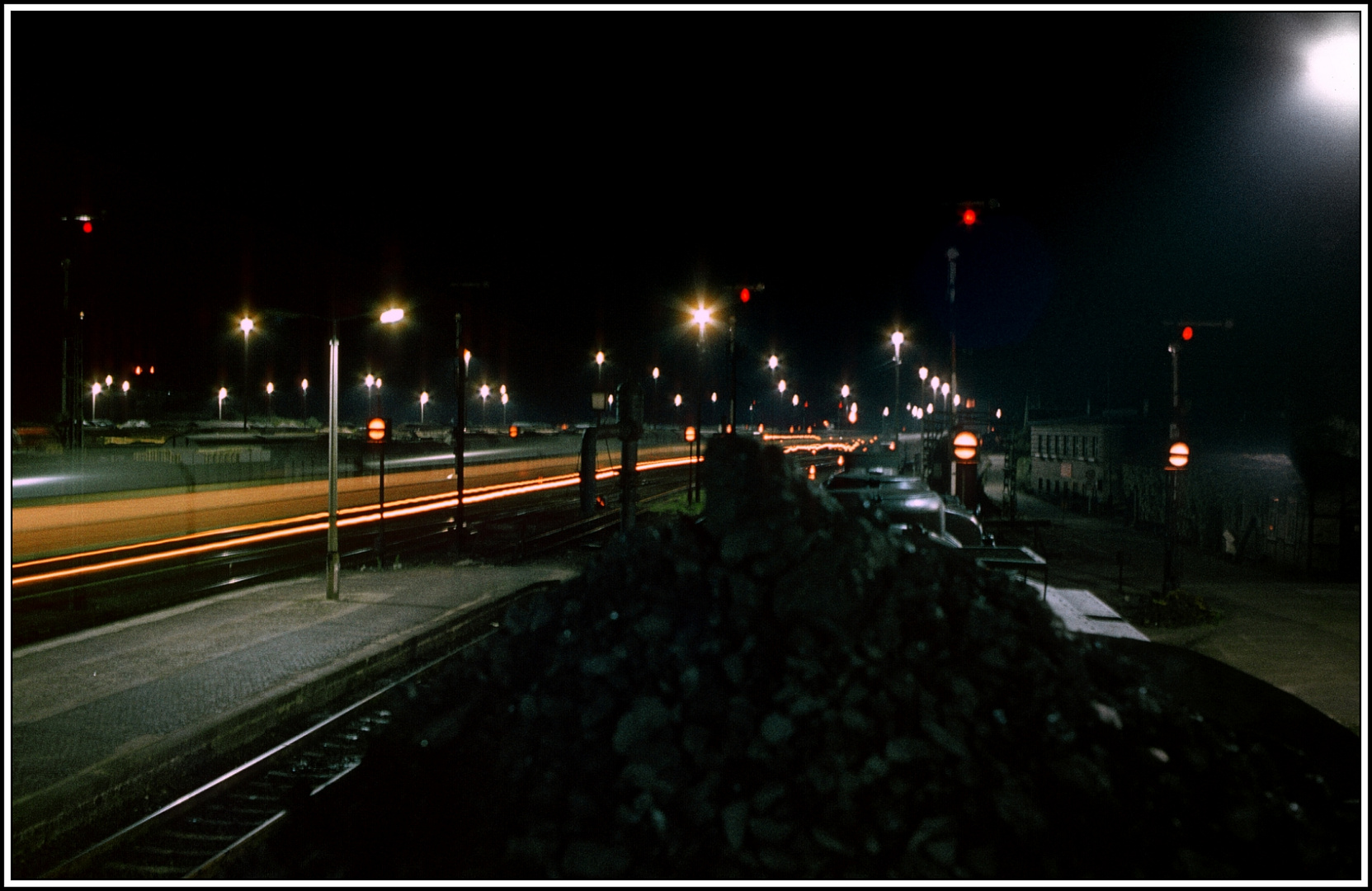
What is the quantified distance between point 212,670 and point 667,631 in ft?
24.0

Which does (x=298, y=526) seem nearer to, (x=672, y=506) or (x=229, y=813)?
(x=672, y=506)

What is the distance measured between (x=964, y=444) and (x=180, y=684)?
1278 cm

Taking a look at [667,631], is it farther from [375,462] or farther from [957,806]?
[375,462]

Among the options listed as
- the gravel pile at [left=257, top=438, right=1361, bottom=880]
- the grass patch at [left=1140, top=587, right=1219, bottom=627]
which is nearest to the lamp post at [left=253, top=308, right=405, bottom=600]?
the gravel pile at [left=257, top=438, right=1361, bottom=880]

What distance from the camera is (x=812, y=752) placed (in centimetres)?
504

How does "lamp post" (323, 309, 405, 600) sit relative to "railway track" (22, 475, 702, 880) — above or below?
above

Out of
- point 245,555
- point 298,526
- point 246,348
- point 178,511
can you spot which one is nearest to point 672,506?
point 298,526

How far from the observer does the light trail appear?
58.2 feet

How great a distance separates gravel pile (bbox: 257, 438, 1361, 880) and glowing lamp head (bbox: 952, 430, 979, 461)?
24.8 ft

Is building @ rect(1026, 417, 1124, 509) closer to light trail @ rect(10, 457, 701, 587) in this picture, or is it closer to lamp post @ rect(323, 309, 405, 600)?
light trail @ rect(10, 457, 701, 587)

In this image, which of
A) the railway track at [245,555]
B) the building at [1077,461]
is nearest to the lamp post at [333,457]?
the railway track at [245,555]

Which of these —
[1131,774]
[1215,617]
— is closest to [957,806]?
[1131,774]

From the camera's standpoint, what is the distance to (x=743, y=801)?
4.93 m

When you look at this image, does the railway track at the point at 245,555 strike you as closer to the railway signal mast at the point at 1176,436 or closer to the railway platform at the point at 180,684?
the railway platform at the point at 180,684
